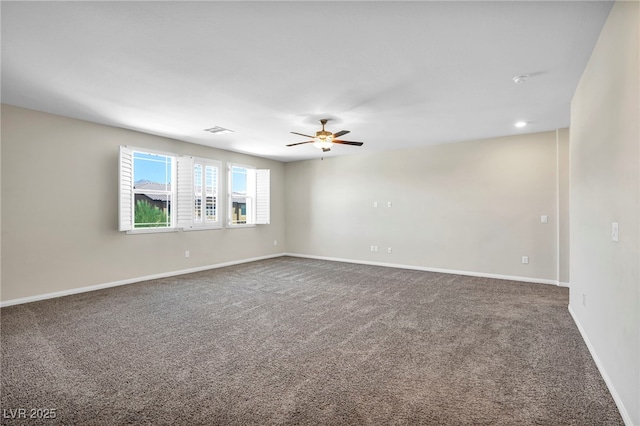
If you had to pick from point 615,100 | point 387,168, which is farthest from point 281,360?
point 387,168

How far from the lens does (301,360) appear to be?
8.36 ft

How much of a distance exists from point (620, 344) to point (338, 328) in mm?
2162

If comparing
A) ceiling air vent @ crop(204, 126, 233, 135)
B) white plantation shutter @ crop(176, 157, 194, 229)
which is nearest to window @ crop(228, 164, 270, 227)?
white plantation shutter @ crop(176, 157, 194, 229)

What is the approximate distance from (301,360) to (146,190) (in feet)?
14.6

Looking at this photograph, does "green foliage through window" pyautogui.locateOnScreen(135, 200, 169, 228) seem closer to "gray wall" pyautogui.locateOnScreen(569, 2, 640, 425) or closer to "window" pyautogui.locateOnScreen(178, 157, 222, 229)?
"window" pyautogui.locateOnScreen(178, 157, 222, 229)

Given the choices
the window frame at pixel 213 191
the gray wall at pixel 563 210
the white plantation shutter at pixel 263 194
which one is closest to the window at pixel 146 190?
the window frame at pixel 213 191

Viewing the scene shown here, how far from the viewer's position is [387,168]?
6.90 meters

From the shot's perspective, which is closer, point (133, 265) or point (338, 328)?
point (338, 328)

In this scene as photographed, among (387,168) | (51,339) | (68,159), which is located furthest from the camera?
(387,168)

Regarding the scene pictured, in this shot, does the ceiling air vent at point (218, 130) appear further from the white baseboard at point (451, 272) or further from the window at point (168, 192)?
the white baseboard at point (451, 272)

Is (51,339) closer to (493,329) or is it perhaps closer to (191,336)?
(191,336)

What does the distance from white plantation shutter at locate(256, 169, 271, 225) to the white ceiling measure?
2944mm

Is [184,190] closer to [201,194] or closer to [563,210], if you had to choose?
[201,194]

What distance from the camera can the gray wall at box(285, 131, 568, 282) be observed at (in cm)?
536
